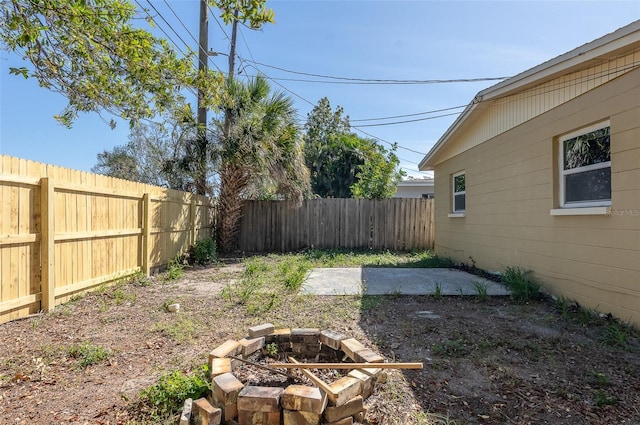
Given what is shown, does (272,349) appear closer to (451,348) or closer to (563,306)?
(451,348)

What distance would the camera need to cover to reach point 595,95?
162 inches

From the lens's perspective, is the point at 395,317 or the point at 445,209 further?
the point at 445,209

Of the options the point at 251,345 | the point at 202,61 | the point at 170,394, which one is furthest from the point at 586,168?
the point at 202,61

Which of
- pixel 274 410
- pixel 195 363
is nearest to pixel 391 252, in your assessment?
pixel 195 363

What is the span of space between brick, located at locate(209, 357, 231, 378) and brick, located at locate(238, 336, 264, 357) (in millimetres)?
266

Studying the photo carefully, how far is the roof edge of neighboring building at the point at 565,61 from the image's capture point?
348cm

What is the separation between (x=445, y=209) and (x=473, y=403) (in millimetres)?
7365

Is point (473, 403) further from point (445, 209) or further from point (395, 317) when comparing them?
point (445, 209)

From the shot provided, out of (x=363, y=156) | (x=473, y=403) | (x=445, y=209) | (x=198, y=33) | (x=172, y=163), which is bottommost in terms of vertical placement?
(x=473, y=403)

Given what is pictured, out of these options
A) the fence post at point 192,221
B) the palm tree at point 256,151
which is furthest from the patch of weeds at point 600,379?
the fence post at point 192,221

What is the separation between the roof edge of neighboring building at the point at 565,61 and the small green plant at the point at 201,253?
251 inches

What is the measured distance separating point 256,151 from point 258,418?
7.15m

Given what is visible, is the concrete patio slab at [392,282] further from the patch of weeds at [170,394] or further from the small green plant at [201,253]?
the patch of weeds at [170,394]

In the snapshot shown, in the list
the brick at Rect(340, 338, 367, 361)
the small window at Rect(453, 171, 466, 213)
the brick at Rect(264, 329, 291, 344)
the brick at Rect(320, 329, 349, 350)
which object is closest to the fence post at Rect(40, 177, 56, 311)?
the brick at Rect(264, 329, 291, 344)
